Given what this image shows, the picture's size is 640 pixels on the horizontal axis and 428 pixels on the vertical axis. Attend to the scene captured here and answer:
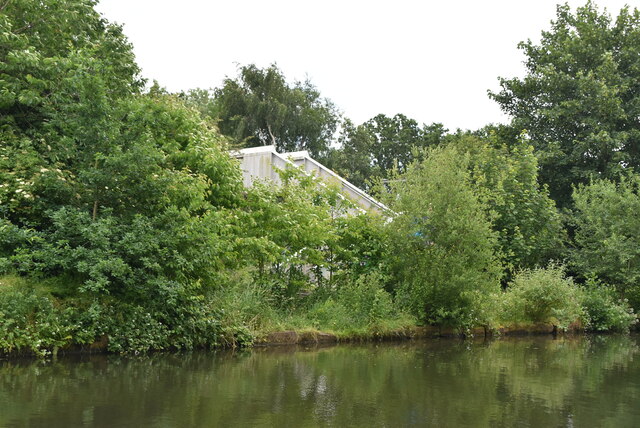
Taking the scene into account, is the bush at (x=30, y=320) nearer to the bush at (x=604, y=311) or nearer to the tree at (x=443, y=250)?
the tree at (x=443, y=250)

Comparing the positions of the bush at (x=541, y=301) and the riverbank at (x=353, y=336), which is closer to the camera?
the riverbank at (x=353, y=336)

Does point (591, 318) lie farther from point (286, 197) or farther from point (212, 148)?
point (212, 148)

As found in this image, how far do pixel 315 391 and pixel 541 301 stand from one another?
1450 cm

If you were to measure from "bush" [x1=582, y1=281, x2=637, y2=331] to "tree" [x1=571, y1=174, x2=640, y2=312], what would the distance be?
937 millimetres

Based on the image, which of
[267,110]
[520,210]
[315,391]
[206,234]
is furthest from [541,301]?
[267,110]

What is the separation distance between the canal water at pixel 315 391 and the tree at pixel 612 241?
38.1ft

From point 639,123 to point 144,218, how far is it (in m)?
30.9

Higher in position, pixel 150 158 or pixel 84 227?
pixel 150 158

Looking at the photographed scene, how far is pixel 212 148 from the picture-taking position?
53.3 ft

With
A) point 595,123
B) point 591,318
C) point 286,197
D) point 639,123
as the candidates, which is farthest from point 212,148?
point 639,123

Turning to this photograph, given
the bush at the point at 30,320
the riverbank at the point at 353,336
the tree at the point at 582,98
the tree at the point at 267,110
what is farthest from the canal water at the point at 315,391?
the tree at the point at 267,110

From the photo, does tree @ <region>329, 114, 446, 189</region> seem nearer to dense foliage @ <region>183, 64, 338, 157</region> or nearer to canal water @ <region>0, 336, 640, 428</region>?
dense foliage @ <region>183, 64, 338, 157</region>

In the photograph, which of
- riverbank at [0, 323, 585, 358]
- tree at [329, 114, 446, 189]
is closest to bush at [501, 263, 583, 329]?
riverbank at [0, 323, 585, 358]

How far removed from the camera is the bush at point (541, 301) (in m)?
20.7
